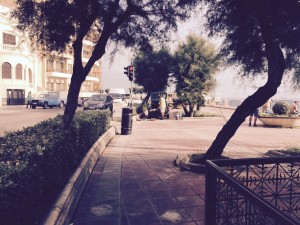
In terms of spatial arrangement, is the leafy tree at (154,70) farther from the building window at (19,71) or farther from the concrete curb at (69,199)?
the concrete curb at (69,199)

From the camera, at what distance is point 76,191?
4.32 metres

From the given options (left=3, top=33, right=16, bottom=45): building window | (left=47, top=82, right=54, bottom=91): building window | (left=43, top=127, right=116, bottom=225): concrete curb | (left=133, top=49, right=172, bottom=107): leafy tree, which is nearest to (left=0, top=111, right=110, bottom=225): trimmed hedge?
(left=43, top=127, right=116, bottom=225): concrete curb

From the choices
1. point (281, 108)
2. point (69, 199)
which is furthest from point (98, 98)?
point (69, 199)

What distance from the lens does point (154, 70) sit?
25.9m

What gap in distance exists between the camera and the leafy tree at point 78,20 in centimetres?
639

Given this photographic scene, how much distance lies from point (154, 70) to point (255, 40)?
62.5 feet

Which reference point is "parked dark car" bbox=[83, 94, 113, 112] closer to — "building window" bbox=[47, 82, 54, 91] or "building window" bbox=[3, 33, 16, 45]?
"building window" bbox=[3, 33, 16, 45]

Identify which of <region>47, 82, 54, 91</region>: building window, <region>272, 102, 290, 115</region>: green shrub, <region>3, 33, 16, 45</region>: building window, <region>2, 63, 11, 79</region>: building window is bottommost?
<region>272, 102, 290, 115</region>: green shrub

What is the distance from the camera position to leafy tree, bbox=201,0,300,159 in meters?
5.82

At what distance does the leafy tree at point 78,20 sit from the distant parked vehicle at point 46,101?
22.3 metres

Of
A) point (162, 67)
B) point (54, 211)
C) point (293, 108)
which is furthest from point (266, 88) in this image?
point (162, 67)

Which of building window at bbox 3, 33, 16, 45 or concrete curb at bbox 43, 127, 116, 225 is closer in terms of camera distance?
concrete curb at bbox 43, 127, 116, 225

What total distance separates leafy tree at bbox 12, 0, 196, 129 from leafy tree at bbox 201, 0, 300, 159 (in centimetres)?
98

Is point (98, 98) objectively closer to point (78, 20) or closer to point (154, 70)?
point (154, 70)
